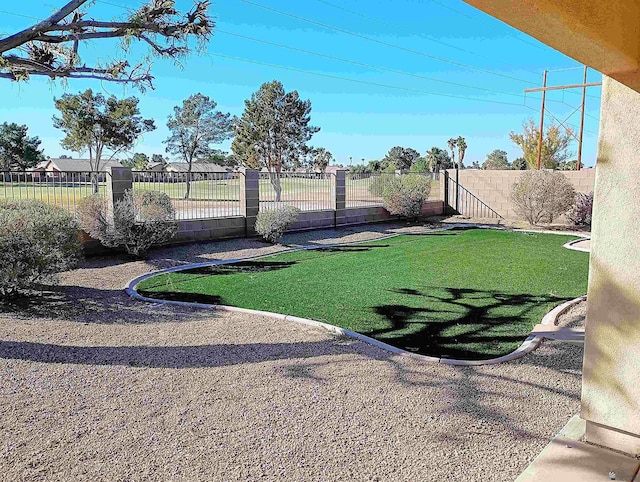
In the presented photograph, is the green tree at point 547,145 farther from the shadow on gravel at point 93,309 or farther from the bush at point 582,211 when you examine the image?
the shadow on gravel at point 93,309

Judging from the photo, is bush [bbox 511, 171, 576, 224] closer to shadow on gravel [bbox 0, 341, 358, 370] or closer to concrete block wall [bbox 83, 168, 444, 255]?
concrete block wall [bbox 83, 168, 444, 255]

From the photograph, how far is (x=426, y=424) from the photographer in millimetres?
3596

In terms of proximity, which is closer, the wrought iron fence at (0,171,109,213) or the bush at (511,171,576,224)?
the wrought iron fence at (0,171,109,213)

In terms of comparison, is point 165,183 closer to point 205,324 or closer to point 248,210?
point 248,210

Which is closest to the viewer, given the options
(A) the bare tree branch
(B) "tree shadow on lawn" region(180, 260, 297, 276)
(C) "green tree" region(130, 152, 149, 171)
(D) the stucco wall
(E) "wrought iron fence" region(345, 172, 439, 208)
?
(A) the bare tree branch

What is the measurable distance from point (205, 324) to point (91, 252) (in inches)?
227

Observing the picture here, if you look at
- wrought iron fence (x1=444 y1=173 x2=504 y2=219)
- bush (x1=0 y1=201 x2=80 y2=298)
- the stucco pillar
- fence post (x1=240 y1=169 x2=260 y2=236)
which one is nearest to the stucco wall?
wrought iron fence (x1=444 y1=173 x2=504 y2=219)

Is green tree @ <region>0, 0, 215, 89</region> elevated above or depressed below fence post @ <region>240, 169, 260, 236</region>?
above

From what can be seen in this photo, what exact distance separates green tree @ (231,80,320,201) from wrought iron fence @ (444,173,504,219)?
17.0 metres

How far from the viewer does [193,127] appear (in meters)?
35.3

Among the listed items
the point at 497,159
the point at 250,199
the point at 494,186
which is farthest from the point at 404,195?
the point at 497,159

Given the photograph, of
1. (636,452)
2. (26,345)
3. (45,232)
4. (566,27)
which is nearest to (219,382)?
(26,345)

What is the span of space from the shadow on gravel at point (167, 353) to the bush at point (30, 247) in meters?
1.82

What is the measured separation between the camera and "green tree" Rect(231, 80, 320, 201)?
120 ft
